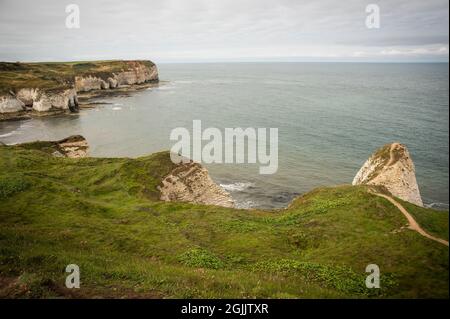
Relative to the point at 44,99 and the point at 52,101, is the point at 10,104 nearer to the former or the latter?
the point at 44,99

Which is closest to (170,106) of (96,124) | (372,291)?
(96,124)

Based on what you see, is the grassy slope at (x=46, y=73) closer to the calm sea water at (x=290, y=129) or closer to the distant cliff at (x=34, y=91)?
the distant cliff at (x=34, y=91)

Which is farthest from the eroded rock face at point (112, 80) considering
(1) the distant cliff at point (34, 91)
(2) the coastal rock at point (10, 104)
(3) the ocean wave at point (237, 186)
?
(3) the ocean wave at point (237, 186)

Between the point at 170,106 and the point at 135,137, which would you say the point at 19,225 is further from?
the point at 170,106

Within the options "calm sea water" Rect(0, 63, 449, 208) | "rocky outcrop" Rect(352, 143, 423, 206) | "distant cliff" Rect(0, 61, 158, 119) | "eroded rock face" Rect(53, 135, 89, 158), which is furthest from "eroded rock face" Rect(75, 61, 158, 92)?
"rocky outcrop" Rect(352, 143, 423, 206)

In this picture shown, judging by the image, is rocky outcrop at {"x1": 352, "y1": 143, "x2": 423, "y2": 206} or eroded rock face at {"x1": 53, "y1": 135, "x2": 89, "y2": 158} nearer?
rocky outcrop at {"x1": 352, "y1": 143, "x2": 423, "y2": 206}

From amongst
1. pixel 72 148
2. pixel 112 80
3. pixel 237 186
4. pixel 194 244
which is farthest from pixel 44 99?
pixel 194 244

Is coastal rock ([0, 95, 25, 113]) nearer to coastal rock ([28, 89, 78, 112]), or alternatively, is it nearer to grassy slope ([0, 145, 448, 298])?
coastal rock ([28, 89, 78, 112])
